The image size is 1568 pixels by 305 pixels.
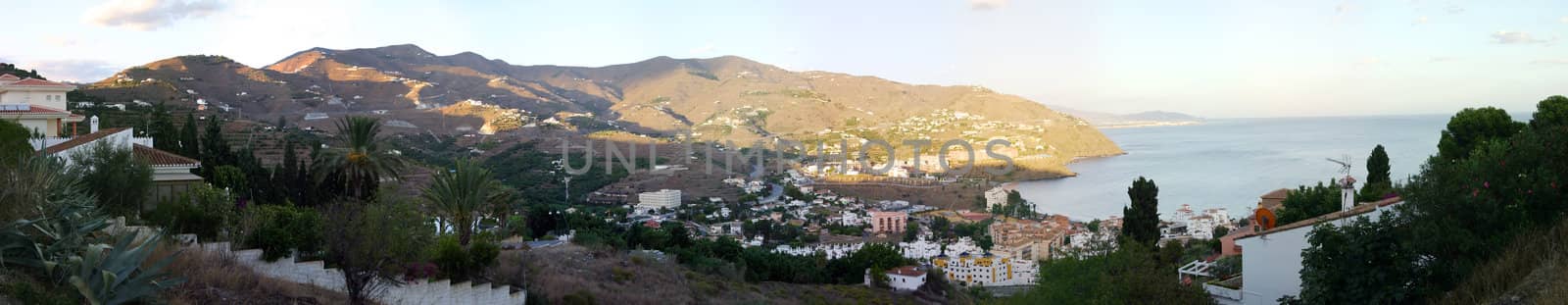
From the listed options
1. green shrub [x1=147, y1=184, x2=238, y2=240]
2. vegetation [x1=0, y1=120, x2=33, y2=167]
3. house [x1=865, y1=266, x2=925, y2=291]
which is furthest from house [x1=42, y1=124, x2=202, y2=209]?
house [x1=865, y1=266, x2=925, y2=291]

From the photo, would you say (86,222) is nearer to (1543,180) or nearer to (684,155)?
(1543,180)

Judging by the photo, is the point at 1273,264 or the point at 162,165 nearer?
the point at 1273,264

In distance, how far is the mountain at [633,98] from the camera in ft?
162

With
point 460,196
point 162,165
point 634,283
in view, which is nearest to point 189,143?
point 162,165

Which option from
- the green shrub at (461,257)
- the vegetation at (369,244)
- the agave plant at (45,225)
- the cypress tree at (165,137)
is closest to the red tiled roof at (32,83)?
the cypress tree at (165,137)

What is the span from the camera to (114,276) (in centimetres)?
438

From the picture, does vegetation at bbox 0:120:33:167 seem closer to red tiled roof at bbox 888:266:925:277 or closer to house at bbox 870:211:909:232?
red tiled roof at bbox 888:266:925:277

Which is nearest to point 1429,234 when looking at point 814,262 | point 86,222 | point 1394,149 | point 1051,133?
point 86,222

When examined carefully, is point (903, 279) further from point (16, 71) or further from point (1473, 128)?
point (16, 71)

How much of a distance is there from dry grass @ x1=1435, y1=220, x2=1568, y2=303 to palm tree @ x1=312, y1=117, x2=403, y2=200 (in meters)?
11.9

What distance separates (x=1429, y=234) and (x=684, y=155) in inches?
1811

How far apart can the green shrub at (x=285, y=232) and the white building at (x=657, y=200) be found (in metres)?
26.6

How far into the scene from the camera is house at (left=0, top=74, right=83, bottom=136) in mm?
12602

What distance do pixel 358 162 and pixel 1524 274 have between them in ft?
40.4
